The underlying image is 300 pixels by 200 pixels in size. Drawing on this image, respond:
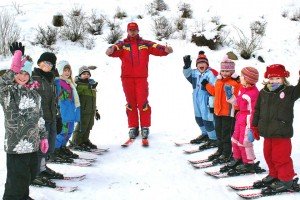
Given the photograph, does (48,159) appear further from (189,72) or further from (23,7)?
(23,7)

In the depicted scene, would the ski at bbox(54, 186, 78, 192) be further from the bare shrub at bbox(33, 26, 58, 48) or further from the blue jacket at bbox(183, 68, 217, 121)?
the bare shrub at bbox(33, 26, 58, 48)

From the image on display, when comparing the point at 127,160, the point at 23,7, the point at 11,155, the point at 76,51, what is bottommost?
the point at 127,160

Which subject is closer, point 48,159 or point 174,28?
point 48,159

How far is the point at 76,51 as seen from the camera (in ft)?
45.8

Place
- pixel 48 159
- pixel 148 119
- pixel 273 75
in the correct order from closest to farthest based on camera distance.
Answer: pixel 273 75 < pixel 48 159 < pixel 148 119

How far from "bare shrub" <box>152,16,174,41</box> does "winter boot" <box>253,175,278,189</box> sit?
9694 millimetres

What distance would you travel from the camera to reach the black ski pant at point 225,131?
21.1 ft

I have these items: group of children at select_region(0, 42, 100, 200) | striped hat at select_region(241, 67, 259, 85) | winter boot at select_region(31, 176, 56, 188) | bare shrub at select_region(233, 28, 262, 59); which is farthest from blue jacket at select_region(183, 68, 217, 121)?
bare shrub at select_region(233, 28, 262, 59)

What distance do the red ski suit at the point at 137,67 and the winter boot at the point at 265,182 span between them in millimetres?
3233

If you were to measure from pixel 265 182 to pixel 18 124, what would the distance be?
3.11m

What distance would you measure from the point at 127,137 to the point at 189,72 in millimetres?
2034

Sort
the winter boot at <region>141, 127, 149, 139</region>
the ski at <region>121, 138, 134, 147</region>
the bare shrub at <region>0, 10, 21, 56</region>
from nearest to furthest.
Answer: the ski at <region>121, 138, 134, 147</region> < the winter boot at <region>141, 127, 149, 139</region> < the bare shrub at <region>0, 10, 21, 56</region>

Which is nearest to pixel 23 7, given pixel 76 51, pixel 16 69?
pixel 76 51

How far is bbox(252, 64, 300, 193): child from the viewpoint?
5.10 meters
